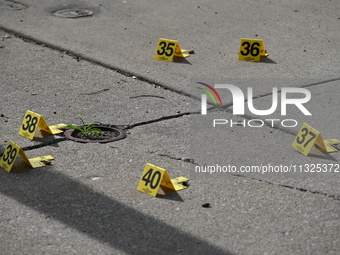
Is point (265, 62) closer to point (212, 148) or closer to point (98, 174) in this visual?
point (212, 148)

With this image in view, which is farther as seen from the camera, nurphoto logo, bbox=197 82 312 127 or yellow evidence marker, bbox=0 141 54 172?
nurphoto logo, bbox=197 82 312 127

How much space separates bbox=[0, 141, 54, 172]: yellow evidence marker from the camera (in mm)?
5512

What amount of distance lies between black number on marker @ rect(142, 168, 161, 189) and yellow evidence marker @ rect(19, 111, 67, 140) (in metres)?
1.38

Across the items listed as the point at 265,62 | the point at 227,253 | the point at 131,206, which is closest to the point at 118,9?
the point at 265,62

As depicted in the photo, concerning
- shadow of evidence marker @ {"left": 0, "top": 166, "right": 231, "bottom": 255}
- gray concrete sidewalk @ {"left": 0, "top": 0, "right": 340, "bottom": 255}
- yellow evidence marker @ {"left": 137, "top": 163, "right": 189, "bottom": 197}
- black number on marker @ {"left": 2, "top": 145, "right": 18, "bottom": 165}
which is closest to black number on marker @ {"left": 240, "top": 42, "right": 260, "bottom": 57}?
gray concrete sidewalk @ {"left": 0, "top": 0, "right": 340, "bottom": 255}

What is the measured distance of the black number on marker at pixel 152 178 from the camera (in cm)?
517

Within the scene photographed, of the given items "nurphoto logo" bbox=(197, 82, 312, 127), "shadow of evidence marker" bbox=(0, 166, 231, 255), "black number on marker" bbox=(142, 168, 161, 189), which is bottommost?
"nurphoto logo" bbox=(197, 82, 312, 127)

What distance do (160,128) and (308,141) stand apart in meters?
1.41

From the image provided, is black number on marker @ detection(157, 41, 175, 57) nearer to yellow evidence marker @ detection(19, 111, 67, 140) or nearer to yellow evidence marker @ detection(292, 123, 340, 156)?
yellow evidence marker @ detection(19, 111, 67, 140)

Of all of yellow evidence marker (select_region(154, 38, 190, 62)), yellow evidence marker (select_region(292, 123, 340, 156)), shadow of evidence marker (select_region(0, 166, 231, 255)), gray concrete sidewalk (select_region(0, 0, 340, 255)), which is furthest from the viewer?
yellow evidence marker (select_region(154, 38, 190, 62))

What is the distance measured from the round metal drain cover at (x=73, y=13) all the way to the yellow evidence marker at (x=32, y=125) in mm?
4288

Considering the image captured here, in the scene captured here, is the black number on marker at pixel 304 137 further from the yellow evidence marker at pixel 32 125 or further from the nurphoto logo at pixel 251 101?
the yellow evidence marker at pixel 32 125

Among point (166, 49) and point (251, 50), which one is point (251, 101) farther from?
point (166, 49)

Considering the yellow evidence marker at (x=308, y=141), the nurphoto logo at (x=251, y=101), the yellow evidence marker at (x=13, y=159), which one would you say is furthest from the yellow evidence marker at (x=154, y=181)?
the nurphoto logo at (x=251, y=101)
